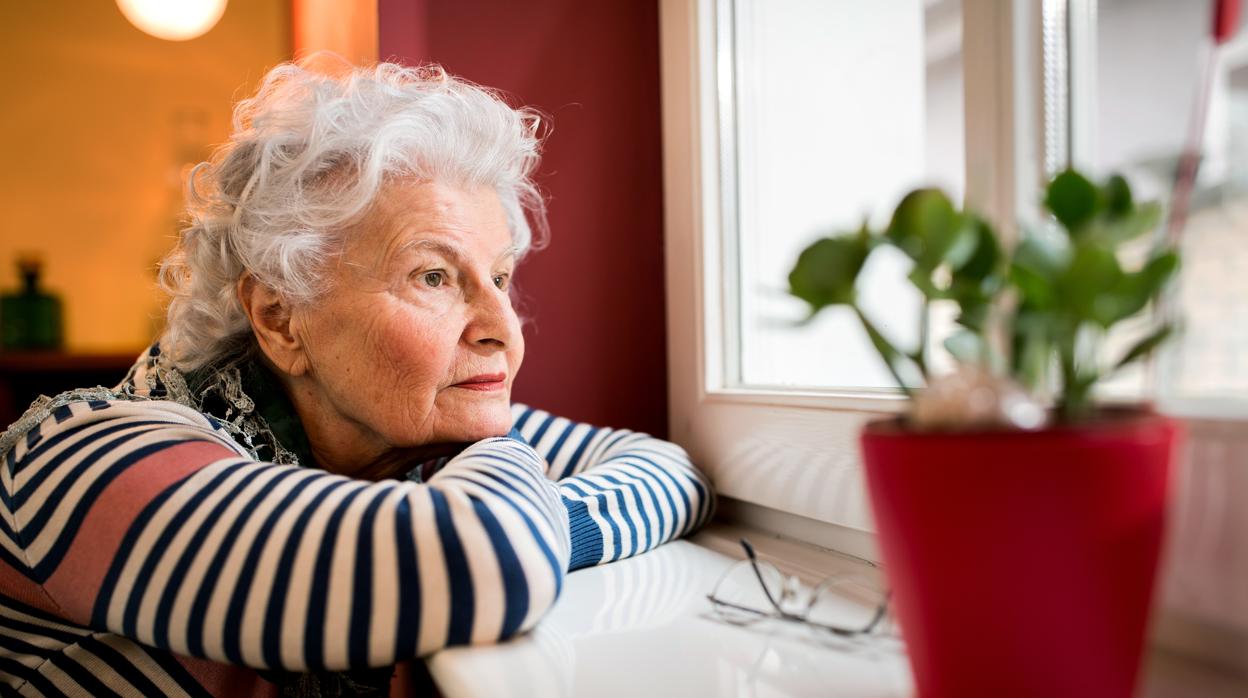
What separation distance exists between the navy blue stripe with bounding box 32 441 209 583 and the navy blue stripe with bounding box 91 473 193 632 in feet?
0.17

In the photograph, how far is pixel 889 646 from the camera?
1.74 feet

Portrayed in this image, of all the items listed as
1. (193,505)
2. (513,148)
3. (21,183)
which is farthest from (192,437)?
(21,183)

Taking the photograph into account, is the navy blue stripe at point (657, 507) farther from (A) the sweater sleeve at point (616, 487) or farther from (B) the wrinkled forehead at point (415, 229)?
(B) the wrinkled forehead at point (415, 229)

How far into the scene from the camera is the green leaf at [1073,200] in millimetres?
374

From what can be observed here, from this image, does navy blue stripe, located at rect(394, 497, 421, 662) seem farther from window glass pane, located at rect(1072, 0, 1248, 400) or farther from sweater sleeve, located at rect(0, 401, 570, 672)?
window glass pane, located at rect(1072, 0, 1248, 400)

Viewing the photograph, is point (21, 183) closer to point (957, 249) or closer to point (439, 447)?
point (439, 447)

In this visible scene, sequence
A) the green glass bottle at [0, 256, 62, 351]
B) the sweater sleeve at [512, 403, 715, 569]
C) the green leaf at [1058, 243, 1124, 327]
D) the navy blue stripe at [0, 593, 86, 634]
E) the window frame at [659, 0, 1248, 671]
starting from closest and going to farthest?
the green leaf at [1058, 243, 1124, 327] → the window frame at [659, 0, 1248, 671] → the navy blue stripe at [0, 593, 86, 634] → the sweater sleeve at [512, 403, 715, 569] → the green glass bottle at [0, 256, 62, 351]

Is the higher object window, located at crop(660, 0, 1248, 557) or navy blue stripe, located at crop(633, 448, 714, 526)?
window, located at crop(660, 0, 1248, 557)

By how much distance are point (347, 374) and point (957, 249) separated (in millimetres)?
690

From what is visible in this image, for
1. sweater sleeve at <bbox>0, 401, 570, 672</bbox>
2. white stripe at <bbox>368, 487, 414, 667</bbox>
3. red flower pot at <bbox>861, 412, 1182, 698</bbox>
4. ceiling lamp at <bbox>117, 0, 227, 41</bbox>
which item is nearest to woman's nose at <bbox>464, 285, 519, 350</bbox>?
sweater sleeve at <bbox>0, 401, 570, 672</bbox>

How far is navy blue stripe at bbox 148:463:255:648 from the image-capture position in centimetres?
54

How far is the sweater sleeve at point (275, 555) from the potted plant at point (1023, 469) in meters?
0.29

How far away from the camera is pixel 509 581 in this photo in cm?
55

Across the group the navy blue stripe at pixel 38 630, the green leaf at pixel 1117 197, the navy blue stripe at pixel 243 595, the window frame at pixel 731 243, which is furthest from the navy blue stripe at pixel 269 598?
the green leaf at pixel 1117 197
